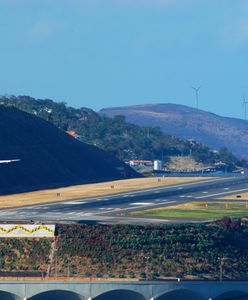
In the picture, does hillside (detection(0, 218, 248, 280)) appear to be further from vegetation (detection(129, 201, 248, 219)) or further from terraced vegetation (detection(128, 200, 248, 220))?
vegetation (detection(129, 201, 248, 219))

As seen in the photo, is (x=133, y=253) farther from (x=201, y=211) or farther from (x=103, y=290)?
(x=201, y=211)

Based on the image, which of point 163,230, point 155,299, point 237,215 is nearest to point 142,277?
point 155,299

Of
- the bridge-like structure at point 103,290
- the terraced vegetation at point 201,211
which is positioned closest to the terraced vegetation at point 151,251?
the bridge-like structure at point 103,290

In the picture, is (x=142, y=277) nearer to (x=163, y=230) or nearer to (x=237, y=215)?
(x=163, y=230)

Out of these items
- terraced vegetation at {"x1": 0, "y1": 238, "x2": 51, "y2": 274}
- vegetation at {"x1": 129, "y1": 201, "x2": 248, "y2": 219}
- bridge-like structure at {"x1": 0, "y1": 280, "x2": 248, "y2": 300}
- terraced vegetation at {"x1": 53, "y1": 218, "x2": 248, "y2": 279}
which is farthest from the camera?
vegetation at {"x1": 129, "y1": 201, "x2": 248, "y2": 219}

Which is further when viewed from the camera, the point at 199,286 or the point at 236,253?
the point at 236,253

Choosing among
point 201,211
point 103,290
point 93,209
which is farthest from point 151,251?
point 93,209

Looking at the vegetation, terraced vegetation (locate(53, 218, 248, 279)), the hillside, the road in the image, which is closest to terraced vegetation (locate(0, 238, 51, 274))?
the hillside

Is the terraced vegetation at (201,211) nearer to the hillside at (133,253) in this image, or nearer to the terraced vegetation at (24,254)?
the hillside at (133,253)
